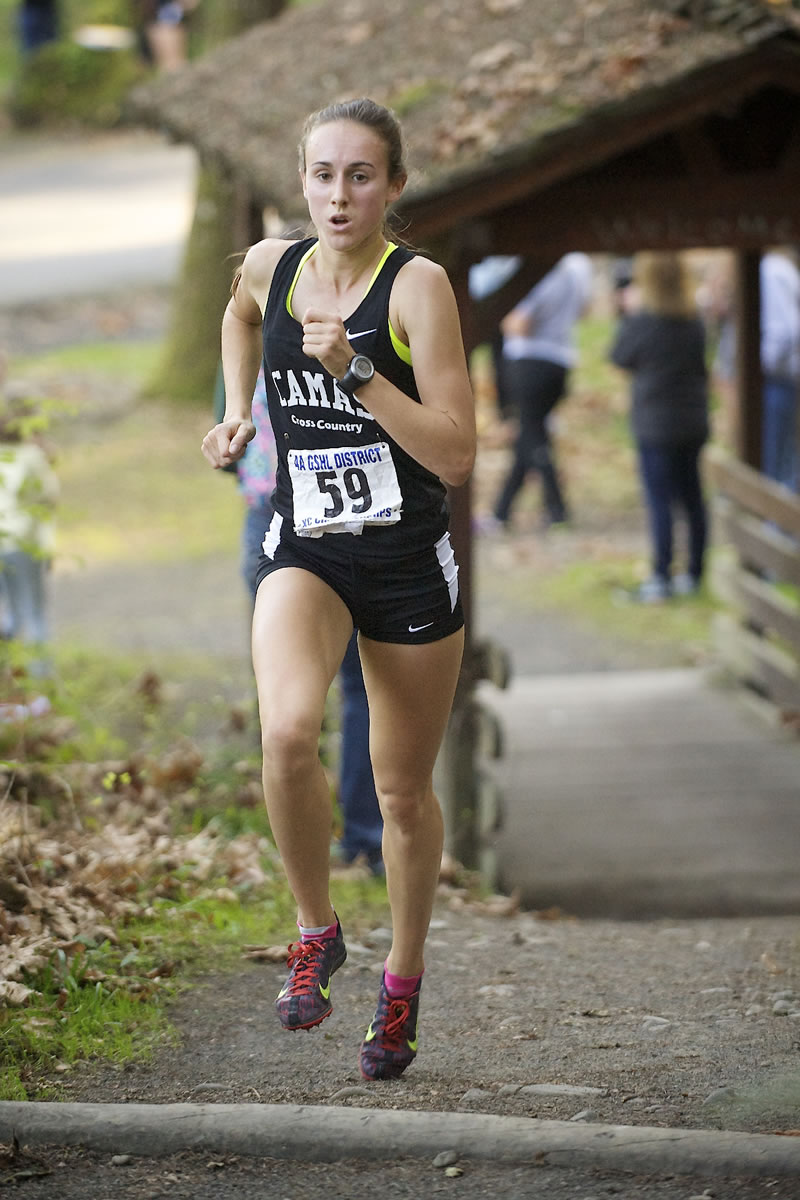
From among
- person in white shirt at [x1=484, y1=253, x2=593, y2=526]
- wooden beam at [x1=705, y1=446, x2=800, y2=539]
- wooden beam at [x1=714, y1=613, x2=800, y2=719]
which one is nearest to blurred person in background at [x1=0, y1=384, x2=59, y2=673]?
wooden beam at [x1=705, y1=446, x2=800, y2=539]

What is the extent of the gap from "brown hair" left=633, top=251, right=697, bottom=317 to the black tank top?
312 inches

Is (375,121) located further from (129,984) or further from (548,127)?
(548,127)

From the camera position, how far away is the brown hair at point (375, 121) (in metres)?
3.50

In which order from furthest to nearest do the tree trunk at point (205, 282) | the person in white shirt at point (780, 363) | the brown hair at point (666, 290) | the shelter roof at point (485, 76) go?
the tree trunk at point (205, 282), the person in white shirt at point (780, 363), the brown hair at point (666, 290), the shelter roof at point (485, 76)

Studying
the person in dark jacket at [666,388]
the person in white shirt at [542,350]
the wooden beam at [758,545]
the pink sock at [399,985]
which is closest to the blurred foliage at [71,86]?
the person in white shirt at [542,350]

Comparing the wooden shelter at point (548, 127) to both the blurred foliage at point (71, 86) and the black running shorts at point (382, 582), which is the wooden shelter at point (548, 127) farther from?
the blurred foliage at point (71, 86)

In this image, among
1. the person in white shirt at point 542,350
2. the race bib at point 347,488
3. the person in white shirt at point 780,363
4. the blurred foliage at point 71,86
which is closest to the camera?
the race bib at point 347,488

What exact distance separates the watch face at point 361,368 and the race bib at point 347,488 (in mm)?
255

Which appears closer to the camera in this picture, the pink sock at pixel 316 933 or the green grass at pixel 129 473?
the pink sock at pixel 316 933

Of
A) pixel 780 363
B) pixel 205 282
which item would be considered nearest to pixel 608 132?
pixel 780 363

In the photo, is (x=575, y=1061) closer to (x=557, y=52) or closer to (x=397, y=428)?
(x=397, y=428)

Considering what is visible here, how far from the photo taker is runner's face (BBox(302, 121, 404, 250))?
346 centimetres

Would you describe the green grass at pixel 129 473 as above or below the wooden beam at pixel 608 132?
below

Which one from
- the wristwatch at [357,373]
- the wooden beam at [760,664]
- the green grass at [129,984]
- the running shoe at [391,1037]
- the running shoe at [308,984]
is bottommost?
the wooden beam at [760,664]
